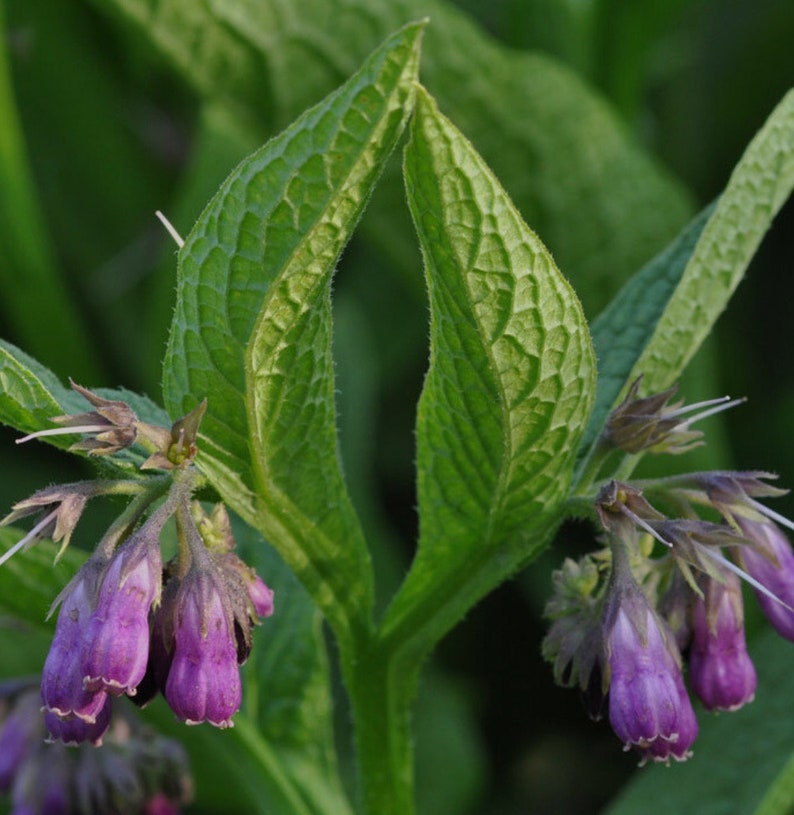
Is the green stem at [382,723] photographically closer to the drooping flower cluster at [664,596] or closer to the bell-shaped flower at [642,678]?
the drooping flower cluster at [664,596]

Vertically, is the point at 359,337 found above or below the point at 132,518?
below

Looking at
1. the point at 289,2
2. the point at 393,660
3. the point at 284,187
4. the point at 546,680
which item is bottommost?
the point at 546,680

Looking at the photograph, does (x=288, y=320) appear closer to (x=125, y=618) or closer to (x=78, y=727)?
(x=125, y=618)

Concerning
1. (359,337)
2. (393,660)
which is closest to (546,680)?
(359,337)

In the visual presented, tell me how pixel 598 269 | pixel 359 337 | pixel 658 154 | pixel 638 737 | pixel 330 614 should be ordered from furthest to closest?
1. pixel 658 154
2. pixel 359 337
3. pixel 598 269
4. pixel 330 614
5. pixel 638 737

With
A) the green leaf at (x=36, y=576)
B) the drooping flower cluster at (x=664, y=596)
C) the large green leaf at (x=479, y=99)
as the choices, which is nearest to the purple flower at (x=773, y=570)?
the drooping flower cluster at (x=664, y=596)

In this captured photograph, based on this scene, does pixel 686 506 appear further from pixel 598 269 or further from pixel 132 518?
pixel 598 269

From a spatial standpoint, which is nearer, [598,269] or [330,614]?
[330,614]
